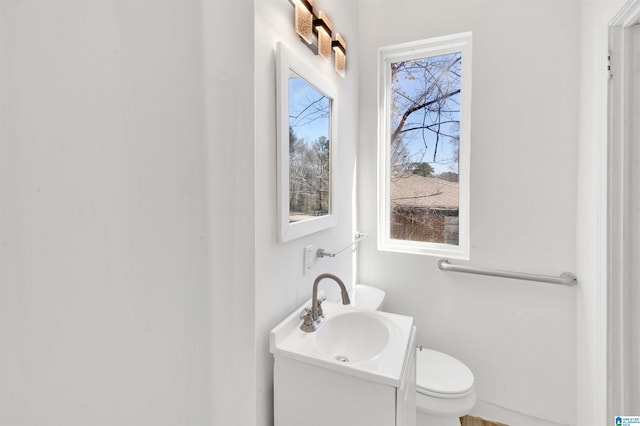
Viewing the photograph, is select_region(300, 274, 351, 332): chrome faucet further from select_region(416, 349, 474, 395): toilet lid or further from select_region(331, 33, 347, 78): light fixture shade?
select_region(331, 33, 347, 78): light fixture shade

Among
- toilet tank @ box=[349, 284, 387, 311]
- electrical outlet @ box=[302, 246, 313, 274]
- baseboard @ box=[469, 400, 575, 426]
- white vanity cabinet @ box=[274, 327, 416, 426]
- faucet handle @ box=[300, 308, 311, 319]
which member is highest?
electrical outlet @ box=[302, 246, 313, 274]

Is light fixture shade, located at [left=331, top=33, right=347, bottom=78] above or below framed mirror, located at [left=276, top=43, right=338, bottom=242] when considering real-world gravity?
above

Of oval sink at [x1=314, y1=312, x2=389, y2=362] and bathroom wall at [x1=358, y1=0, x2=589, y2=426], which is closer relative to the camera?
oval sink at [x1=314, y1=312, x2=389, y2=362]

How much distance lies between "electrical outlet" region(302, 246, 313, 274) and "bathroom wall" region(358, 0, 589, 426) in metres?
0.83

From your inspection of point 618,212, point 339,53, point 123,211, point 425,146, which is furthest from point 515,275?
point 123,211

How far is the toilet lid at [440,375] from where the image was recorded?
1302 mm

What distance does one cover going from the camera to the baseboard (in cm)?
160

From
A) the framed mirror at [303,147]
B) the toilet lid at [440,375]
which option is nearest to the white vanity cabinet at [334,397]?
the toilet lid at [440,375]

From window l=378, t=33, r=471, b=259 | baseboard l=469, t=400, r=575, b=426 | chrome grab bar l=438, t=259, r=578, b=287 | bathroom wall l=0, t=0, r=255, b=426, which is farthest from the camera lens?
window l=378, t=33, r=471, b=259

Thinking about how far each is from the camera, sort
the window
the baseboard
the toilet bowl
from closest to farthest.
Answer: the toilet bowl < the baseboard < the window

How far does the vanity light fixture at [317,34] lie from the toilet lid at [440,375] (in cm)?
162

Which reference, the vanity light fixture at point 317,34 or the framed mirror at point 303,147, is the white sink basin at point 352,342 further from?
the vanity light fixture at point 317,34

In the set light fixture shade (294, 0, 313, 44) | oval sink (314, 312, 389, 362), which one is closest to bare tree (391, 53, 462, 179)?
light fixture shade (294, 0, 313, 44)

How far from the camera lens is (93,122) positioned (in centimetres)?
15
